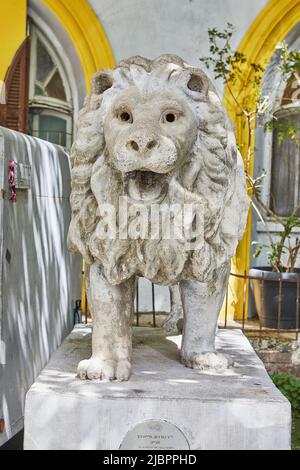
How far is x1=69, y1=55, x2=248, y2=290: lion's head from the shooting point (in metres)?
2.40

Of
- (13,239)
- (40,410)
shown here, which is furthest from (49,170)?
(40,410)

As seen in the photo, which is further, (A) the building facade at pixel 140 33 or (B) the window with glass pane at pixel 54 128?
(B) the window with glass pane at pixel 54 128

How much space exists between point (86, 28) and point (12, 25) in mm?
654

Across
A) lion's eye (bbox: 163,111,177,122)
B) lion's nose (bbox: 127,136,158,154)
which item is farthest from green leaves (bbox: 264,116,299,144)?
lion's nose (bbox: 127,136,158,154)

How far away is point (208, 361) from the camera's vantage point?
8.86 ft

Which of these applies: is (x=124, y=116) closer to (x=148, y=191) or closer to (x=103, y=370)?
(x=148, y=191)

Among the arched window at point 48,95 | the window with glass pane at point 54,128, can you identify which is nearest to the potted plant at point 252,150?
the arched window at point 48,95

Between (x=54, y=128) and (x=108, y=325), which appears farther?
(x=54, y=128)

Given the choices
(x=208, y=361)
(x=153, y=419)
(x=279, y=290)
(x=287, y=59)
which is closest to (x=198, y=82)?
(x=208, y=361)

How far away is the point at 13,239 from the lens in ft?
10.4

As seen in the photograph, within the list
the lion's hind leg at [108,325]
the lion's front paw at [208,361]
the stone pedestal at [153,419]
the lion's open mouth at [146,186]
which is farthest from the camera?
the lion's front paw at [208,361]

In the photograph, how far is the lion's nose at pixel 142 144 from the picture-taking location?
88.1 inches

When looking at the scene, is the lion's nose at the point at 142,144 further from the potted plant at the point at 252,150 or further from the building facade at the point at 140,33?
the building facade at the point at 140,33
